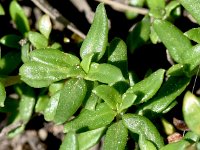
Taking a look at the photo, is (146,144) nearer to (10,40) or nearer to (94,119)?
(94,119)

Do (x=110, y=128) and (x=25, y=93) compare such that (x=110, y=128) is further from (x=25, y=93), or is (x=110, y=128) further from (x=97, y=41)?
(x=25, y=93)

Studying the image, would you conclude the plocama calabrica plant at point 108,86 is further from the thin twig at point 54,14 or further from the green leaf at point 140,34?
the thin twig at point 54,14

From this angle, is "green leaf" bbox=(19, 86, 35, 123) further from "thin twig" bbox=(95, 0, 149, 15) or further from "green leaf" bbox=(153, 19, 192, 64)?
"green leaf" bbox=(153, 19, 192, 64)

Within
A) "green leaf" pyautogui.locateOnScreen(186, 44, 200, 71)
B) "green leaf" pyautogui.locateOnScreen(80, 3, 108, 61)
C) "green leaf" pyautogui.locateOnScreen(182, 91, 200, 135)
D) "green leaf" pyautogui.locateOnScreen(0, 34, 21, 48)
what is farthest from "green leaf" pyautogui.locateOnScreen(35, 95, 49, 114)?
"green leaf" pyautogui.locateOnScreen(182, 91, 200, 135)

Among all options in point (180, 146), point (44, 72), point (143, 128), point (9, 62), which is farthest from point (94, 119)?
point (9, 62)

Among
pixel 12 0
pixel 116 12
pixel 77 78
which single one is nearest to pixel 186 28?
pixel 116 12

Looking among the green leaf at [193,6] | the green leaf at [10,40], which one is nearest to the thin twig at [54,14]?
the green leaf at [10,40]
